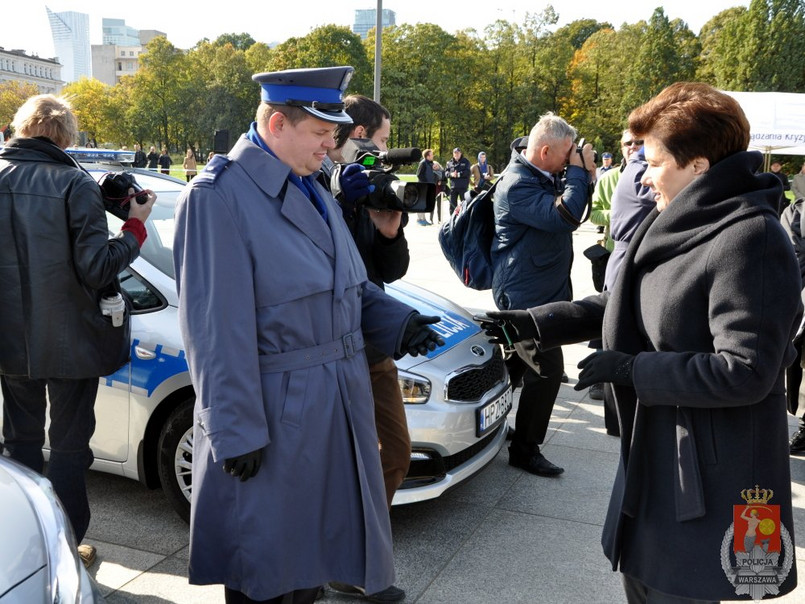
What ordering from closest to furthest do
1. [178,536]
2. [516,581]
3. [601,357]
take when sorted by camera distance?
[601,357], [516,581], [178,536]

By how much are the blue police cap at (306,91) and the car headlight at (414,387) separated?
167cm

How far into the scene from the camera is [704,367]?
192cm

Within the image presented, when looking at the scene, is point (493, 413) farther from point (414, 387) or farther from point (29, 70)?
point (29, 70)

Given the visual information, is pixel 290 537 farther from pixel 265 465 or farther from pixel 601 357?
pixel 601 357

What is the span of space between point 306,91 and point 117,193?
4.50ft

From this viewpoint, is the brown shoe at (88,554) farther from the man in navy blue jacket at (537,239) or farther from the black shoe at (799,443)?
the black shoe at (799,443)

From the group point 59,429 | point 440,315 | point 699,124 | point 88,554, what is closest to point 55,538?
point 59,429

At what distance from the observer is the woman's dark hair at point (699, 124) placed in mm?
1993

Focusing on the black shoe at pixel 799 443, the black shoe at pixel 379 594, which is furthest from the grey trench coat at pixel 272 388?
the black shoe at pixel 799 443

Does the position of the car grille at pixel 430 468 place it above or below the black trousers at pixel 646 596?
below

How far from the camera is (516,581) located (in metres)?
3.42

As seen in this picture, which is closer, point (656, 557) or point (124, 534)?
point (656, 557)

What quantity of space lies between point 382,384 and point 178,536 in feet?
4.70

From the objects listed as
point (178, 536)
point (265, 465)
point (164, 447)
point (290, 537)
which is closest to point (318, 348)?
point (265, 465)
